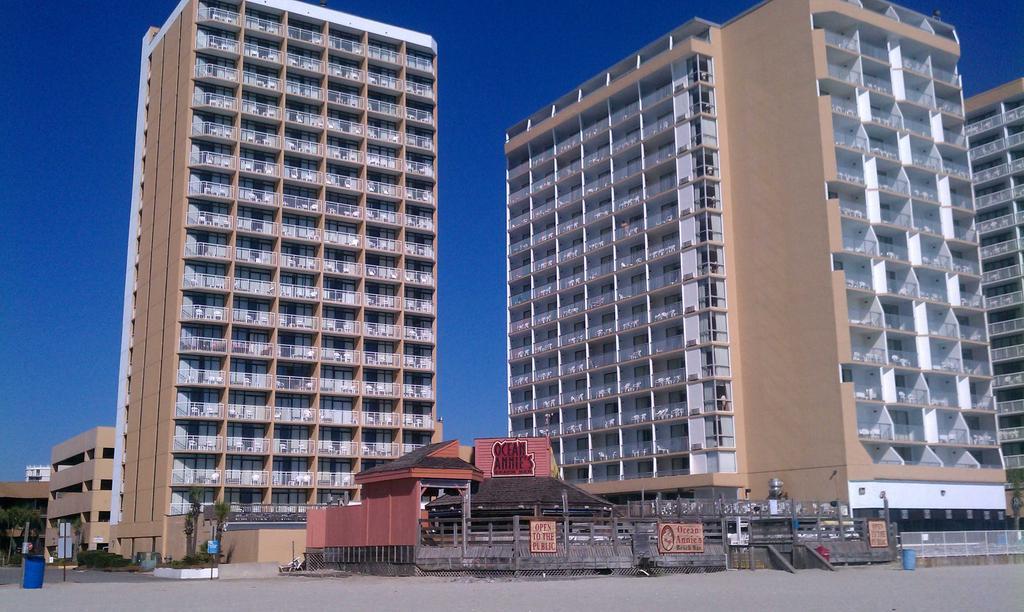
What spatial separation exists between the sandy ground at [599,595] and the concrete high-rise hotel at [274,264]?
4098cm

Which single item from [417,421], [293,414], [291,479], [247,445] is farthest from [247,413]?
[417,421]

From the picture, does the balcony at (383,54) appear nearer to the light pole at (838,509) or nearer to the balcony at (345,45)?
the balcony at (345,45)

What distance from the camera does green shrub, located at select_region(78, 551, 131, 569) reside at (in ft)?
259

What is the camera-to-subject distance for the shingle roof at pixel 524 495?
4844 cm

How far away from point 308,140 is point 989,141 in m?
63.2

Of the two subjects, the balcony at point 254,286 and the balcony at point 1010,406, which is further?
the balcony at point 1010,406

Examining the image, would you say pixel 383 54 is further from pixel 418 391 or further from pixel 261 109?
pixel 418 391

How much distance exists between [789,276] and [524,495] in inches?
1413

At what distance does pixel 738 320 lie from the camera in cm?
8100

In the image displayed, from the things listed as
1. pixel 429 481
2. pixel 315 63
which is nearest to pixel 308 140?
pixel 315 63

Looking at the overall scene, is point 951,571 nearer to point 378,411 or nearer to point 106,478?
point 378,411

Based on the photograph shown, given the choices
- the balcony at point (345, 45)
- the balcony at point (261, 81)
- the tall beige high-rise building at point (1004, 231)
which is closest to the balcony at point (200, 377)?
the balcony at point (261, 81)

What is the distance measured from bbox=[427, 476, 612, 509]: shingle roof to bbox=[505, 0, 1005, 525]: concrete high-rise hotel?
26.4m

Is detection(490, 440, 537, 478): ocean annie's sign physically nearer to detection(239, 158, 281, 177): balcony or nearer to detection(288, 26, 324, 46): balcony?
detection(239, 158, 281, 177): balcony
